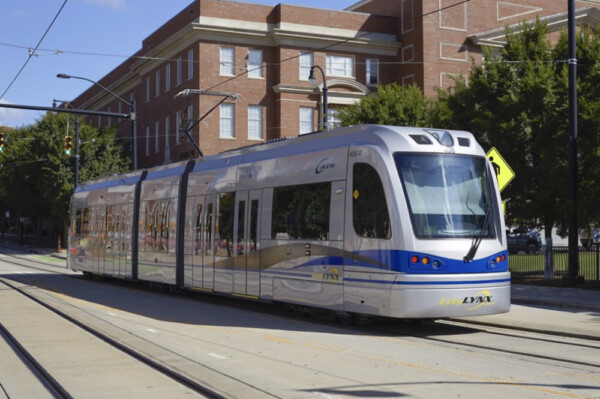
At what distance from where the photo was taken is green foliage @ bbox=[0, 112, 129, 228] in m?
53.4

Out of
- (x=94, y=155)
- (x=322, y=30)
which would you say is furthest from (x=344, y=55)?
(x=94, y=155)

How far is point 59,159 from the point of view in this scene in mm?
53375

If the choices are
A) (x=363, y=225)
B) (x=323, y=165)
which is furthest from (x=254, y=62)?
(x=363, y=225)

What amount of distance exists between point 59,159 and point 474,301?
4561 centimetres

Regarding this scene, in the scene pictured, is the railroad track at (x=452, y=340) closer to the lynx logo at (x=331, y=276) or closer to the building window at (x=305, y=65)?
the lynx logo at (x=331, y=276)

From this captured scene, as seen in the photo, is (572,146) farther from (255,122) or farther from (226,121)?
(255,122)

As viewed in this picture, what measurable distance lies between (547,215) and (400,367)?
15880mm

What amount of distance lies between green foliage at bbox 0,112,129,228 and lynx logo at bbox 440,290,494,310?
44.2 metres

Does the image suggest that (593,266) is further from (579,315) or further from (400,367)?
(400,367)

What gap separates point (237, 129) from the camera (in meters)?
47.5

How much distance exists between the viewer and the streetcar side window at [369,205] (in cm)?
1196

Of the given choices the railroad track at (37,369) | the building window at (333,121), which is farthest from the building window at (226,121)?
the railroad track at (37,369)

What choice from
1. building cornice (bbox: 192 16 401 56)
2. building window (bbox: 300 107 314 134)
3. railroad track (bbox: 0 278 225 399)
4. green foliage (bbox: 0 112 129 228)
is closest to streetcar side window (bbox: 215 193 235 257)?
railroad track (bbox: 0 278 225 399)

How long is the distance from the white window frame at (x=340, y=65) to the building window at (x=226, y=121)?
6729 mm
